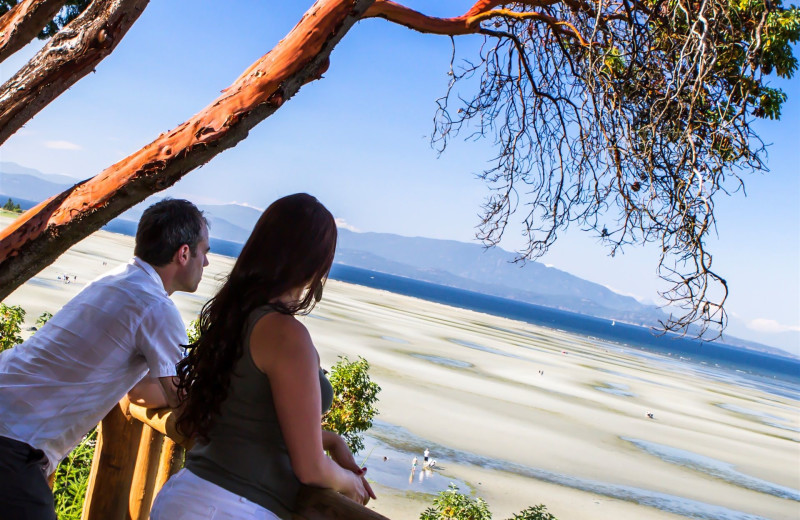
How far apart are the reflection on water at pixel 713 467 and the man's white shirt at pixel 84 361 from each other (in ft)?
45.2

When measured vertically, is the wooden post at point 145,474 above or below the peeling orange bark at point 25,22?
below

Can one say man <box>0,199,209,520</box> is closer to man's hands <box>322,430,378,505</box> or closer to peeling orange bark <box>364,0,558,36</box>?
man's hands <box>322,430,378,505</box>

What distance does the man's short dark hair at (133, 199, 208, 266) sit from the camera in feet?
7.50

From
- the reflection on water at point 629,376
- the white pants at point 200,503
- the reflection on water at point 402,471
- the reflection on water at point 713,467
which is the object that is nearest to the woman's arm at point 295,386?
the white pants at point 200,503

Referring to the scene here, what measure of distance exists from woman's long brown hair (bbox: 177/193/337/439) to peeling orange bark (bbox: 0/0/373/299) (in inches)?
11.2

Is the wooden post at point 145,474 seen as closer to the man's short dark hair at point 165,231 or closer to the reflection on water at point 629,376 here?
the man's short dark hair at point 165,231

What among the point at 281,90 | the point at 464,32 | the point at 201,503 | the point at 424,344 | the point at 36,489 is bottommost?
the point at 424,344

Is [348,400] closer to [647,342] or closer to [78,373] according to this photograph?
[78,373]

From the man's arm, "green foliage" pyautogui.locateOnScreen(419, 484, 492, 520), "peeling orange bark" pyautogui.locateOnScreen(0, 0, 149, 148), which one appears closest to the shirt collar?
the man's arm

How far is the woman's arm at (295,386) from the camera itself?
5.00 feet

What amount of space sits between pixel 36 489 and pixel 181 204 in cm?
96

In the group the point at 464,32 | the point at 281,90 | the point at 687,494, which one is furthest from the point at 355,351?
the point at 281,90

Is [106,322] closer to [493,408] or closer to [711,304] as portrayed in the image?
[711,304]

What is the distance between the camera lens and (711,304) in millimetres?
2947
